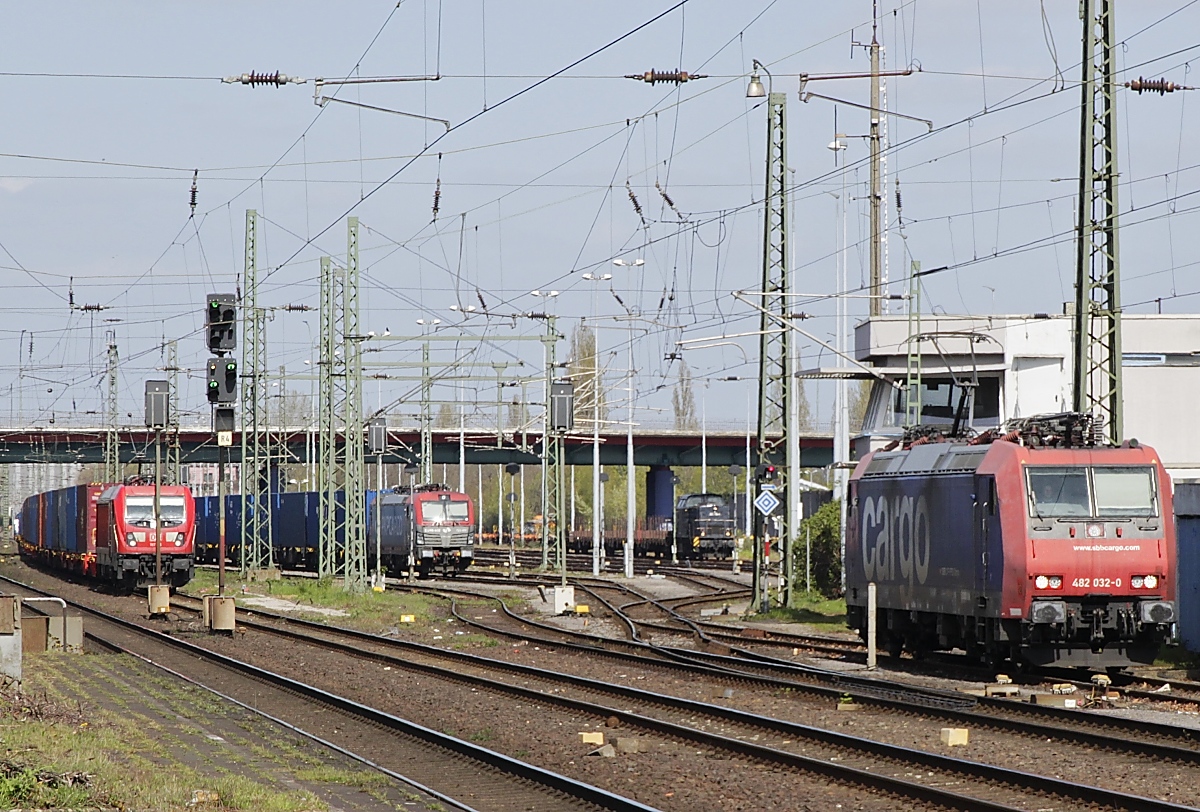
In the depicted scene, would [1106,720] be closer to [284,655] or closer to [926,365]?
[284,655]

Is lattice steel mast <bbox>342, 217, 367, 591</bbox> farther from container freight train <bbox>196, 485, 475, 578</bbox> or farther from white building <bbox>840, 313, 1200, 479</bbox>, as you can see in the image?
white building <bbox>840, 313, 1200, 479</bbox>

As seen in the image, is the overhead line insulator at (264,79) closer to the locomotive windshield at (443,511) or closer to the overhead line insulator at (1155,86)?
the overhead line insulator at (1155,86)

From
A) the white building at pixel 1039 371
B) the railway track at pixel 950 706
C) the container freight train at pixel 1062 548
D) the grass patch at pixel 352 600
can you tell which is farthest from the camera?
the white building at pixel 1039 371

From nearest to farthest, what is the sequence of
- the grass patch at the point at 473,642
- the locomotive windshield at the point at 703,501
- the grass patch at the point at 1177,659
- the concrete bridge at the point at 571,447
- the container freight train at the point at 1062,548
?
the container freight train at the point at 1062,548
the grass patch at the point at 1177,659
the grass patch at the point at 473,642
the locomotive windshield at the point at 703,501
the concrete bridge at the point at 571,447

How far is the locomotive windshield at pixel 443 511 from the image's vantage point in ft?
198

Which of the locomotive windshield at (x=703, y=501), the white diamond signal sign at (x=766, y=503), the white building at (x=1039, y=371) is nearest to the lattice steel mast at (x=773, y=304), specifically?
the white diamond signal sign at (x=766, y=503)

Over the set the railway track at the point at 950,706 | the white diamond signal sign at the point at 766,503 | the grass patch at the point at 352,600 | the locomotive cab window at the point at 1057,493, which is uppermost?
the locomotive cab window at the point at 1057,493

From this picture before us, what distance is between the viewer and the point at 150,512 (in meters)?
50.1

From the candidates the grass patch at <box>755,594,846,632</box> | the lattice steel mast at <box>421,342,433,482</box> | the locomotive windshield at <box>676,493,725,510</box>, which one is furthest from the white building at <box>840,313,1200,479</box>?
the locomotive windshield at <box>676,493,725,510</box>

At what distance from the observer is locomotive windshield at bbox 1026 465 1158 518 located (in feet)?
68.8

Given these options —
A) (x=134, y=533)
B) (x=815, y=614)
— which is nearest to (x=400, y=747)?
(x=815, y=614)

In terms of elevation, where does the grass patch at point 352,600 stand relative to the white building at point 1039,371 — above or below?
below

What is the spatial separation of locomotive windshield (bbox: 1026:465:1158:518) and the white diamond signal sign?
44.6ft

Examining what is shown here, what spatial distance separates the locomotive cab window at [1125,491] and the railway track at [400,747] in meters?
9.57
